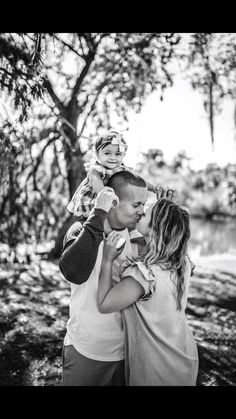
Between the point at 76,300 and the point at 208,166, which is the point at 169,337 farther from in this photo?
the point at 208,166

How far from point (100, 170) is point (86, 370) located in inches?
55.4

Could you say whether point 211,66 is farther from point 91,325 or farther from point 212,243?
point 212,243

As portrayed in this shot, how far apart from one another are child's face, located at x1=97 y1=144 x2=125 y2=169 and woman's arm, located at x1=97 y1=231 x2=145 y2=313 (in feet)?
3.70

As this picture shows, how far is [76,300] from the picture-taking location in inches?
85.7

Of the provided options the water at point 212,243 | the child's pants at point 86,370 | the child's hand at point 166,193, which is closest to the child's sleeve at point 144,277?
the child's pants at point 86,370

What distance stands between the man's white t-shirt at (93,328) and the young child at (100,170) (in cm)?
65

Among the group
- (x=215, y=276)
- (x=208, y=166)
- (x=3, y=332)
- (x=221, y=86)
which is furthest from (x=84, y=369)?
(x=208, y=166)

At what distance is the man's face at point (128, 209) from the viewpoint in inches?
92.9

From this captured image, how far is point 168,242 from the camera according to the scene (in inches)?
84.6

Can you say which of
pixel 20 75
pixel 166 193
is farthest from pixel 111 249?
pixel 20 75

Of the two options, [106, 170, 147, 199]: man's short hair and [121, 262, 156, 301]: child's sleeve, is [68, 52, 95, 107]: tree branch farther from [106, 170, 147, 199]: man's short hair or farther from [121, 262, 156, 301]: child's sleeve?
[121, 262, 156, 301]: child's sleeve

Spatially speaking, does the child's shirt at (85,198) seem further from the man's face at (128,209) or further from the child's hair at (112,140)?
the man's face at (128,209)

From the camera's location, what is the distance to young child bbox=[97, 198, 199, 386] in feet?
6.71
